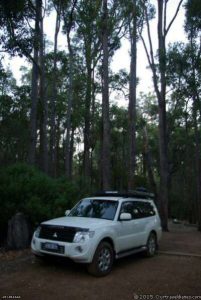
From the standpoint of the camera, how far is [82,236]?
765cm

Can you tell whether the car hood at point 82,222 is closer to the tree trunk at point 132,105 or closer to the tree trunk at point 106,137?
the tree trunk at point 106,137

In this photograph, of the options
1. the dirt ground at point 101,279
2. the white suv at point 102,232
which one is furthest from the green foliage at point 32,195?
the white suv at point 102,232

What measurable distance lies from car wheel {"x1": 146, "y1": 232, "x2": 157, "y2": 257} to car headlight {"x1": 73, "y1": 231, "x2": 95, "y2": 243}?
9.55ft

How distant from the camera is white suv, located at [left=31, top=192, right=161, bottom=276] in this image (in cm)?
763

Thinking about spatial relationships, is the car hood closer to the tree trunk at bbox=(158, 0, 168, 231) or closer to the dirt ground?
the dirt ground

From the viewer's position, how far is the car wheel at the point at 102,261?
A: 761 cm

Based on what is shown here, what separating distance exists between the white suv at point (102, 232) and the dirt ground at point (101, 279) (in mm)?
395

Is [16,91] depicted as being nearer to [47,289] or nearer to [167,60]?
[167,60]

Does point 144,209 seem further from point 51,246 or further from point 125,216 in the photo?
point 51,246

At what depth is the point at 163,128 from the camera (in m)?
20.5

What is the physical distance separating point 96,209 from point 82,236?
1605 millimetres

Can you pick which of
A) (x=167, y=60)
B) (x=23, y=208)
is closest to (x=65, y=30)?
(x=167, y=60)

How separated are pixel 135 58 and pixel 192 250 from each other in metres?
13.2

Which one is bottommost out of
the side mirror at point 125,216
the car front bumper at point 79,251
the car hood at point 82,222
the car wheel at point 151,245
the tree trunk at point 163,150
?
the car wheel at point 151,245
